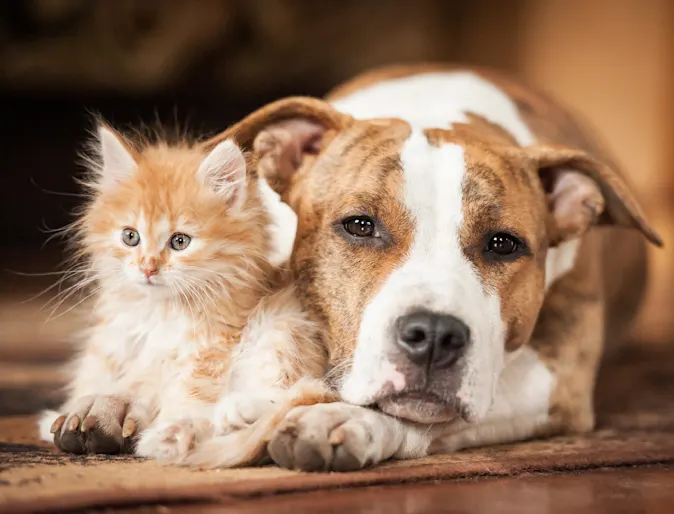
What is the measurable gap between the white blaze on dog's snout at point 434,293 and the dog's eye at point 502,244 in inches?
4.0

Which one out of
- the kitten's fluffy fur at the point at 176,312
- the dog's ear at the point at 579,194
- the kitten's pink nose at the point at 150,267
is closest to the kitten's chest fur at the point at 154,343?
the kitten's fluffy fur at the point at 176,312

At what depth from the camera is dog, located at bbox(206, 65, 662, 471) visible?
6.02ft

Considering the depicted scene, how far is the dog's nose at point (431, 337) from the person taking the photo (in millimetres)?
1804

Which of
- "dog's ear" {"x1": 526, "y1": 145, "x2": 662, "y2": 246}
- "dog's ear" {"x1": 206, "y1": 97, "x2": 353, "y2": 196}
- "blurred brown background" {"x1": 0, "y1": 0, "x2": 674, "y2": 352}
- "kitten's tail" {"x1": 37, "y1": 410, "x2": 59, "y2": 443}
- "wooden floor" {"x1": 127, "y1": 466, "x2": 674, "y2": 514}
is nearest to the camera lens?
"wooden floor" {"x1": 127, "y1": 466, "x2": 674, "y2": 514}

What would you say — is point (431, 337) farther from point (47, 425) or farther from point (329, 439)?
point (47, 425)

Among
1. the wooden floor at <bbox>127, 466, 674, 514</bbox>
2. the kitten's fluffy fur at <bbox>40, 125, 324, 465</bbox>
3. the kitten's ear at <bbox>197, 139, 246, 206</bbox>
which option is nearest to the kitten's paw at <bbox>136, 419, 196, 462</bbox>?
the kitten's fluffy fur at <bbox>40, 125, 324, 465</bbox>

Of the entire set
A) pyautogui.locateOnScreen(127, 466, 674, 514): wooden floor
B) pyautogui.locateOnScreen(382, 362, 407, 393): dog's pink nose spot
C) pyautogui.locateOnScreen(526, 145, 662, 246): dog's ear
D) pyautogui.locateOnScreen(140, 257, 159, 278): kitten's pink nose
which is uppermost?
pyautogui.locateOnScreen(526, 145, 662, 246): dog's ear

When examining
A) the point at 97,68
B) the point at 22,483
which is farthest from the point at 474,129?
the point at 97,68

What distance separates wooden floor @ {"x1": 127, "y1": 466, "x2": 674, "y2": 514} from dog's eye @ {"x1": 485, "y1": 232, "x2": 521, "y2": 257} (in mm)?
510

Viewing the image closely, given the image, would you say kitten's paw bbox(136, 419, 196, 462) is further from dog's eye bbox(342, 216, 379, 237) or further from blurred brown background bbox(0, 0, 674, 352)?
blurred brown background bbox(0, 0, 674, 352)

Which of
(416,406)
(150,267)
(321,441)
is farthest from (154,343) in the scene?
(416,406)

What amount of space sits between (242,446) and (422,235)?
1.97 ft

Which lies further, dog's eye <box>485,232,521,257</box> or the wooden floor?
dog's eye <box>485,232,521,257</box>

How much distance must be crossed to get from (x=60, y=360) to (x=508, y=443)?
1.74 metres
